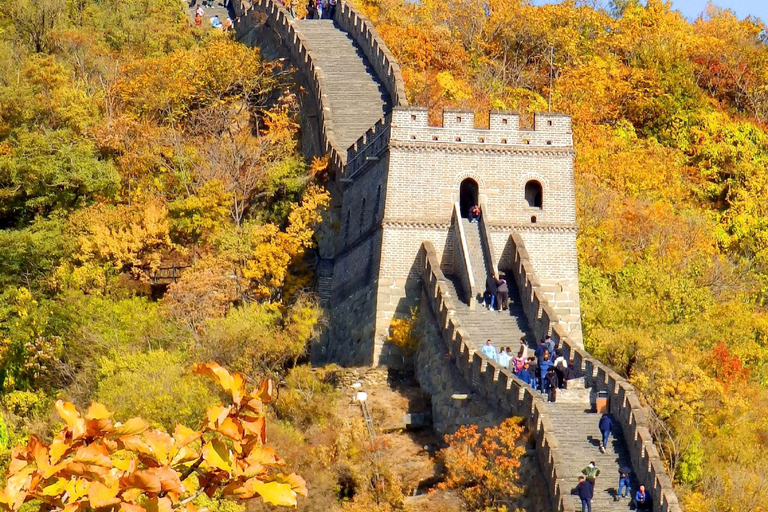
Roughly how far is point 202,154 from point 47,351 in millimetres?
12401

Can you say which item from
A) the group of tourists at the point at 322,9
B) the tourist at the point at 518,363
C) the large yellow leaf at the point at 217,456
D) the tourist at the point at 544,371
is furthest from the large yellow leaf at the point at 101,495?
the group of tourists at the point at 322,9

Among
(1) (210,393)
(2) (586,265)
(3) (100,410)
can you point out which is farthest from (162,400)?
(3) (100,410)

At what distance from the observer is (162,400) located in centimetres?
4534

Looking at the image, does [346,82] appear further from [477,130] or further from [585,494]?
[585,494]

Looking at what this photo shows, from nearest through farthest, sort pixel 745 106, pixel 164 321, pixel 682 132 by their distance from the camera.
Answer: pixel 164 321, pixel 682 132, pixel 745 106

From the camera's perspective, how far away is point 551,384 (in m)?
39.9

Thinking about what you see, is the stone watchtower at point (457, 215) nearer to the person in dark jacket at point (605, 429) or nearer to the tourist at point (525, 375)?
the tourist at point (525, 375)

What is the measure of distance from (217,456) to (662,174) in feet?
182

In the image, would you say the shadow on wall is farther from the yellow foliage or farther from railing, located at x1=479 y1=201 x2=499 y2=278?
the yellow foliage

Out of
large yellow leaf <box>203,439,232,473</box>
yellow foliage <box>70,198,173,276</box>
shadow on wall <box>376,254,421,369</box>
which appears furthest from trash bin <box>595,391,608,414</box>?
large yellow leaf <box>203,439,232,473</box>

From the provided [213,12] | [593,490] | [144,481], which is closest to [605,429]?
[593,490]

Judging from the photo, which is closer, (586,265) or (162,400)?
(162,400)

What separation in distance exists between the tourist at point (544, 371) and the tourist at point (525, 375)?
0.83 feet

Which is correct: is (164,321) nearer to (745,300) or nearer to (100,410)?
(745,300)
